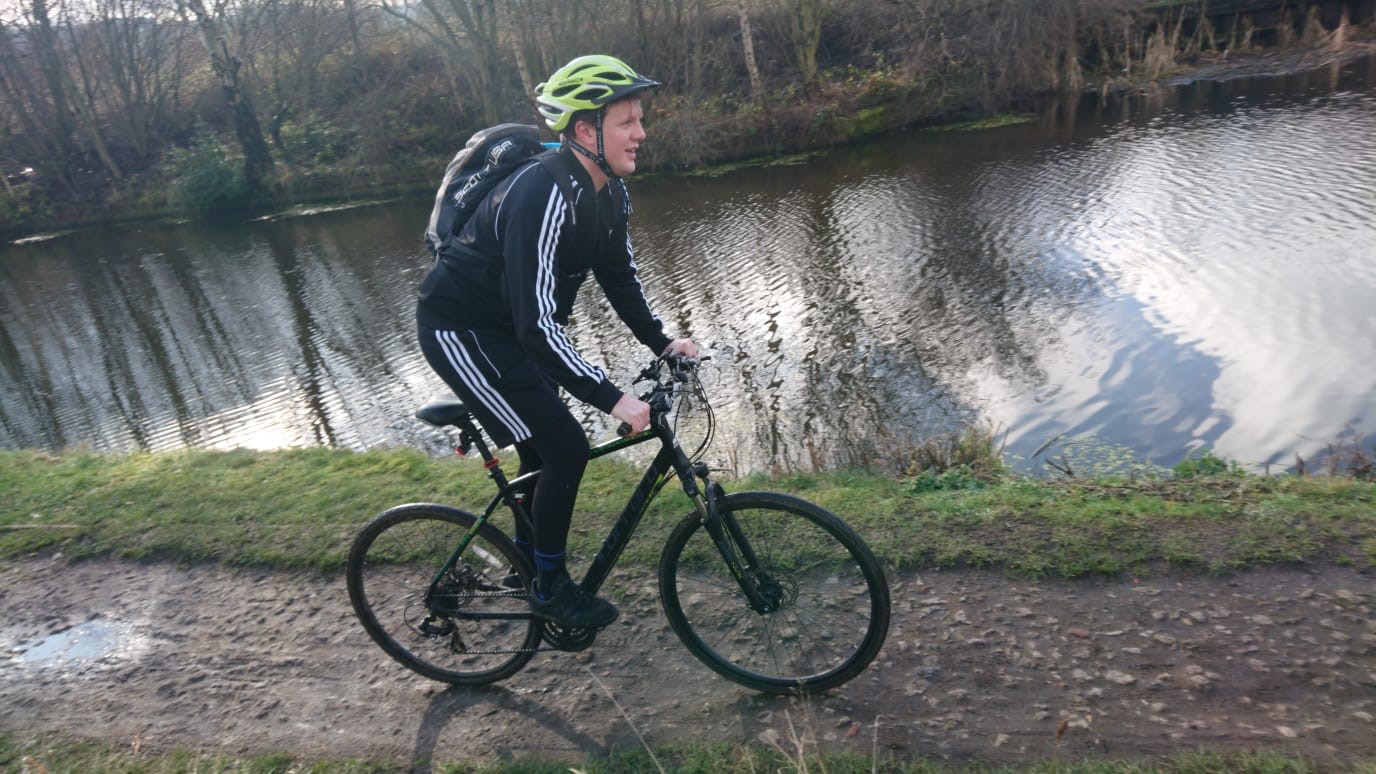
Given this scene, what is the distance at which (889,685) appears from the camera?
3.47 meters

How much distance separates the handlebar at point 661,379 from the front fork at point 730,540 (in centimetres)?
26

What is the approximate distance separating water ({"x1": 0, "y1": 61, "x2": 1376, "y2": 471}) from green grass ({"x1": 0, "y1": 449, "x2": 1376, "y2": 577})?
7.55 ft

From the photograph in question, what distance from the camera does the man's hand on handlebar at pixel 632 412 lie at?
3027 mm

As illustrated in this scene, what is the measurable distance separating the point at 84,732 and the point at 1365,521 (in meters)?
5.83

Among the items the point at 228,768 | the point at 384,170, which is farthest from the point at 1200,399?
the point at 384,170

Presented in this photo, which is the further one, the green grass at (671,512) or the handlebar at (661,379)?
the green grass at (671,512)

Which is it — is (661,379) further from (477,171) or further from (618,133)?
(477,171)

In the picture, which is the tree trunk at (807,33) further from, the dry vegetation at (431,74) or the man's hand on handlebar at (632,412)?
the man's hand on handlebar at (632,412)

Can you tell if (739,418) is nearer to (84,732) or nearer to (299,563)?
(299,563)

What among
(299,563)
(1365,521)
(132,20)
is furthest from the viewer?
(132,20)

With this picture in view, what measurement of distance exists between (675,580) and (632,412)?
85 cm

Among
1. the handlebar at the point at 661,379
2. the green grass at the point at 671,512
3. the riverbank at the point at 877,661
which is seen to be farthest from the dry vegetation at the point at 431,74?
the handlebar at the point at 661,379

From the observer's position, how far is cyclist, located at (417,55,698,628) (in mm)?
3039

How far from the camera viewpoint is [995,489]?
5184 millimetres
